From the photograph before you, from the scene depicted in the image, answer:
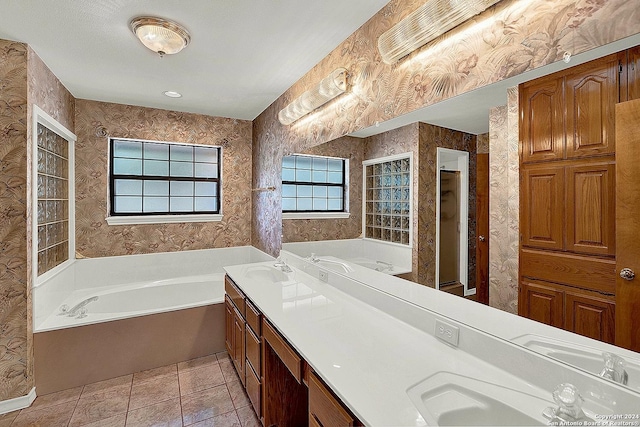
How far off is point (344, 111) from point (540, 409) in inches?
74.6

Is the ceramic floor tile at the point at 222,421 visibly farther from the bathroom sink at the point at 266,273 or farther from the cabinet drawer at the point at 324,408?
the cabinet drawer at the point at 324,408

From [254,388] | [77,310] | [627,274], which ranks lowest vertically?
[254,388]

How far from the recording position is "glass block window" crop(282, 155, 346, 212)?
7.32 ft

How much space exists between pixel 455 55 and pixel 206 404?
265cm

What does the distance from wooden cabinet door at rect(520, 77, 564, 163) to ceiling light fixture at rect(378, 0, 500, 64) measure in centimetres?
43

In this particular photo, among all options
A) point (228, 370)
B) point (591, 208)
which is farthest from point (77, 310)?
point (591, 208)

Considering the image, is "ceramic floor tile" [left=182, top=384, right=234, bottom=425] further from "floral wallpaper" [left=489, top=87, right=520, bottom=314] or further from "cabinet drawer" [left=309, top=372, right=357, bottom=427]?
"floral wallpaper" [left=489, top=87, right=520, bottom=314]

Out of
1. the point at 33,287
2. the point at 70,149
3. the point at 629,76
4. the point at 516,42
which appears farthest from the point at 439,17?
the point at 70,149

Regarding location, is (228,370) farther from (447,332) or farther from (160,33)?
(160,33)

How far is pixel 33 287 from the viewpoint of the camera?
2.33 meters

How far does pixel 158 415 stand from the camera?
2.11m

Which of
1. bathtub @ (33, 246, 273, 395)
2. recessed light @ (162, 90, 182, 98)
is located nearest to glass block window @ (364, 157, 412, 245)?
bathtub @ (33, 246, 273, 395)

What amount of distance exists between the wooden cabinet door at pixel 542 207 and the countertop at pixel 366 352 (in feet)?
1.62

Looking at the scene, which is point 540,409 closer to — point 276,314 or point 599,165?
point 599,165
